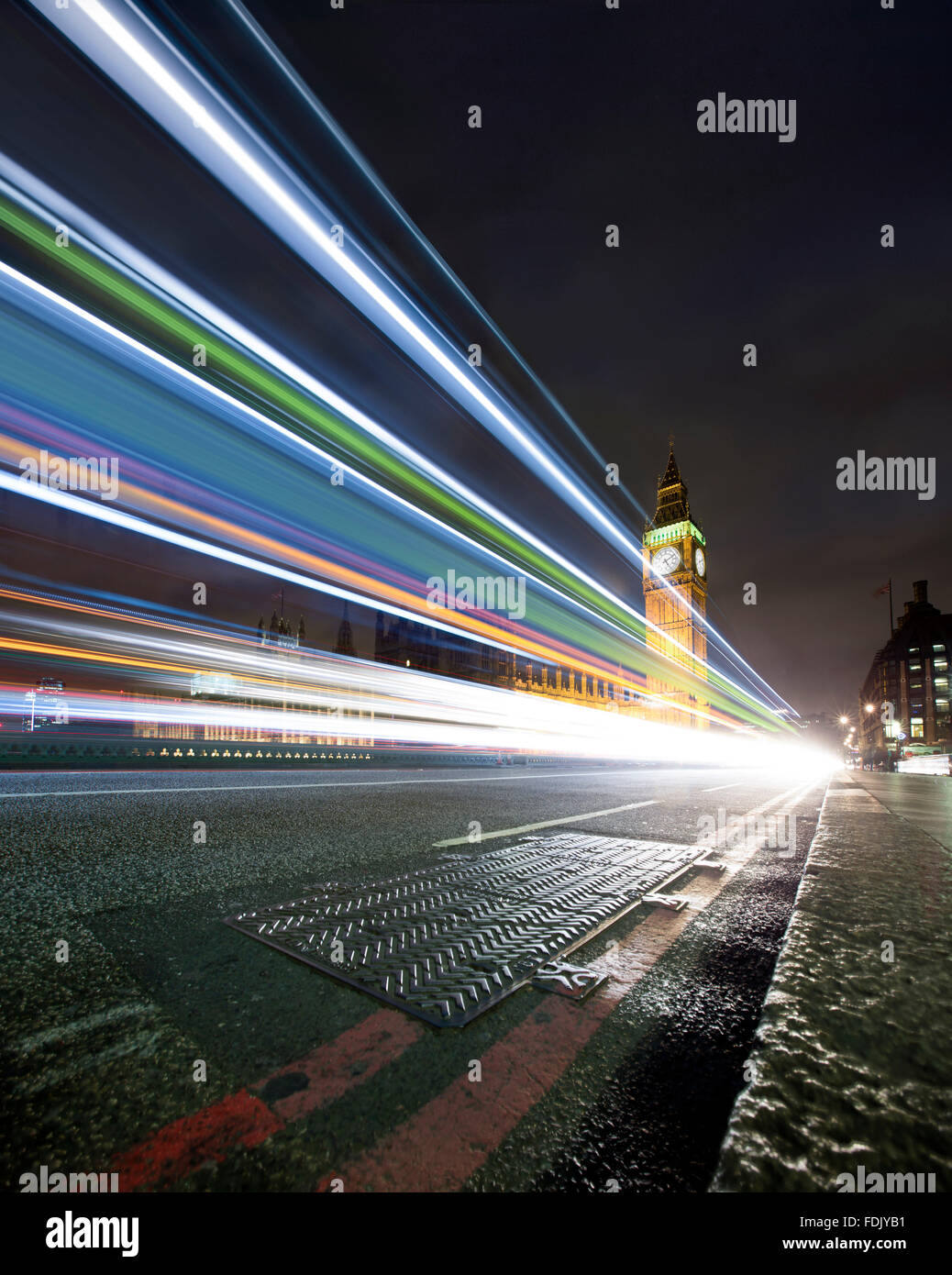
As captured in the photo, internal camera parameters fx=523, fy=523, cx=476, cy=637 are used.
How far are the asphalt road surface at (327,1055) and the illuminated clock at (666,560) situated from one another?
381ft

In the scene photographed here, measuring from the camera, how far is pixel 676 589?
107m

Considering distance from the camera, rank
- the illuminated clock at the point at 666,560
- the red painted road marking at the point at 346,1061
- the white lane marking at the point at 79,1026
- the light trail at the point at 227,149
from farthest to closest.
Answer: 1. the illuminated clock at the point at 666,560
2. the light trail at the point at 227,149
3. the white lane marking at the point at 79,1026
4. the red painted road marking at the point at 346,1061

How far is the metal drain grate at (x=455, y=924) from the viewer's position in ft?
6.64

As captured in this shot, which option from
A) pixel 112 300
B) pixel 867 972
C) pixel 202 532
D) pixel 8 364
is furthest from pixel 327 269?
pixel 867 972

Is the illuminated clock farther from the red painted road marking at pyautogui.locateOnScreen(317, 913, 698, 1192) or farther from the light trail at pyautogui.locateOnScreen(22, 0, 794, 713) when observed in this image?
the red painted road marking at pyautogui.locateOnScreen(317, 913, 698, 1192)

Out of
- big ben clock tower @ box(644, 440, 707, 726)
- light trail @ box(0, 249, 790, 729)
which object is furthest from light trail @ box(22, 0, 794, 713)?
big ben clock tower @ box(644, 440, 707, 726)

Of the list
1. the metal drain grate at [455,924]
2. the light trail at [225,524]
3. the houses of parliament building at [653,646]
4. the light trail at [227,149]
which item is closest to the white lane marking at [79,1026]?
the metal drain grate at [455,924]

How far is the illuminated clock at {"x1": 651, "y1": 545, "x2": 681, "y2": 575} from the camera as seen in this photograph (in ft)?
365

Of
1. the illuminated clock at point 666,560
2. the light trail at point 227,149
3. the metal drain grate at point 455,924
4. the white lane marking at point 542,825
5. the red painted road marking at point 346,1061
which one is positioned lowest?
the white lane marking at point 542,825

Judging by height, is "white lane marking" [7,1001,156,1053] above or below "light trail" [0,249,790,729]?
below

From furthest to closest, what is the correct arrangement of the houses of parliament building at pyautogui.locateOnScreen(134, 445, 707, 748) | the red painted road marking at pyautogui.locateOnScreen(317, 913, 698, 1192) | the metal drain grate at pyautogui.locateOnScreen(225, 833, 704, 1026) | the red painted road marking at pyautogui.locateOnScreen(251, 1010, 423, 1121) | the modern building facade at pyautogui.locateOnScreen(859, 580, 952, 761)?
the modern building facade at pyautogui.locateOnScreen(859, 580, 952, 761)
the houses of parliament building at pyautogui.locateOnScreen(134, 445, 707, 748)
the metal drain grate at pyautogui.locateOnScreen(225, 833, 704, 1026)
the red painted road marking at pyautogui.locateOnScreen(251, 1010, 423, 1121)
the red painted road marking at pyautogui.locateOnScreen(317, 913, 698, 1192)

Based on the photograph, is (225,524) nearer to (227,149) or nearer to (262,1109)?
(227,149)

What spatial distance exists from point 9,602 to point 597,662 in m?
48.1

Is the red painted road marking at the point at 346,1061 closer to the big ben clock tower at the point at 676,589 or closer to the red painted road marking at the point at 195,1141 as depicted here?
the red painted road marking at the point at 195,1141
